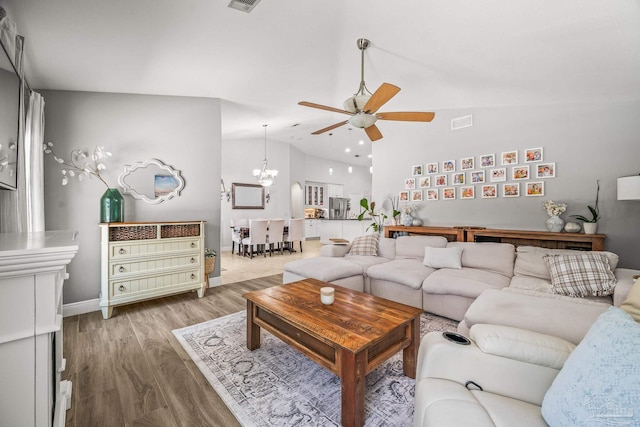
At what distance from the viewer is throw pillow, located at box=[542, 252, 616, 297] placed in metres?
2.31

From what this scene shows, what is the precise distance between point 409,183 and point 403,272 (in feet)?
8.02

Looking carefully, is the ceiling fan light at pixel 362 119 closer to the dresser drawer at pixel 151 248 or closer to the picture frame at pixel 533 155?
the dresser drawer at pixel 151 248

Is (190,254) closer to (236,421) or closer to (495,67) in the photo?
(236,421)

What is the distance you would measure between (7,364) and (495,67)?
418 centimetres

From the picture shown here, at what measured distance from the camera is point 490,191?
415 cm

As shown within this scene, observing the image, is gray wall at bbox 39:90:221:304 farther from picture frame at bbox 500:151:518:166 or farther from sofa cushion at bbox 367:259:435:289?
picture frame at bbox 500:151:518:166

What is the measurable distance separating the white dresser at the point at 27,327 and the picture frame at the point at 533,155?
489 cm

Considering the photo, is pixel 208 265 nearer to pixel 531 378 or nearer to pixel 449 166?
pixel 531 378

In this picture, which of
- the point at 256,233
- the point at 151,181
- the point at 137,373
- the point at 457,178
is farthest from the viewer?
the point at 256,233

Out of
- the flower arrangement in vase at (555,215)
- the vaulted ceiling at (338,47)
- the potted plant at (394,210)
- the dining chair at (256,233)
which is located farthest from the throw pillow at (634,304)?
the dining chair at (256,233)

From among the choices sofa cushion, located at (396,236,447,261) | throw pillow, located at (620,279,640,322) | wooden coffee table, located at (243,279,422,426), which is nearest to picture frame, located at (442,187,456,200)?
sofa cushion, located at (396,236,447,261)

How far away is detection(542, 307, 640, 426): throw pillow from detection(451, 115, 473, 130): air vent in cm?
412

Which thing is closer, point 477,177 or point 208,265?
point 208,265

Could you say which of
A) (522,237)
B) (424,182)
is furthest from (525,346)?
(424,182)
